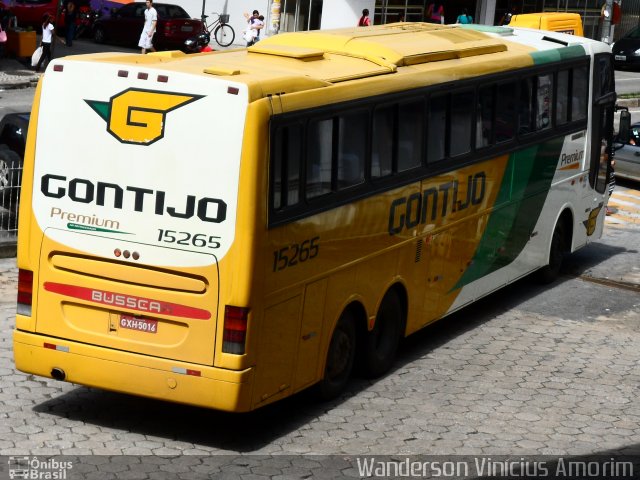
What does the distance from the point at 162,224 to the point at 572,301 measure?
7.43m

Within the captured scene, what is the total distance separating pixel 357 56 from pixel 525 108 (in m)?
3.38

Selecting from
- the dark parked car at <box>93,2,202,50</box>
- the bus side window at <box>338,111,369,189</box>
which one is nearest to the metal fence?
the bus side window at <box>338,111,369,189</box>

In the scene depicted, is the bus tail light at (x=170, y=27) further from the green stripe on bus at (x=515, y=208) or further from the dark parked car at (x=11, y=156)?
the green stripe on bus at (x=515, y=208)

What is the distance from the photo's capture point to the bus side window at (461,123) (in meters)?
12.4

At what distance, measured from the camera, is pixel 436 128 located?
12.0 metres

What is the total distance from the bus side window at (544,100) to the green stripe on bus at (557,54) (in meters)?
0.19

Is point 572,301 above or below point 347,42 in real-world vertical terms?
below

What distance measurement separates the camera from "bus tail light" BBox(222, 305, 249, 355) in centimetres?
902

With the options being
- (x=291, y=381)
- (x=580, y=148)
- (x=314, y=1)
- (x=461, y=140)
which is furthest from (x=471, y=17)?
(x=291, y=381)

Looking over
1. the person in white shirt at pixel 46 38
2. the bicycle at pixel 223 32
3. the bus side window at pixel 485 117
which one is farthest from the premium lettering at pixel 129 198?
the bicycle at pixel 223 32

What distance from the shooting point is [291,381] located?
984 centimetres

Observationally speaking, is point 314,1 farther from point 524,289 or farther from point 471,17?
point 524,289

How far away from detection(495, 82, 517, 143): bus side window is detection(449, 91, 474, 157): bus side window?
0.75 meters

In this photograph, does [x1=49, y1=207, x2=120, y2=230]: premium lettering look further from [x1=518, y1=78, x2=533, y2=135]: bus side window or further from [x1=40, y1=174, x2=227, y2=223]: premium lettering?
[x1=518, y1=78, x2=533, y2=135]: bus side window
